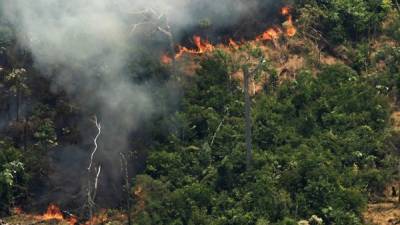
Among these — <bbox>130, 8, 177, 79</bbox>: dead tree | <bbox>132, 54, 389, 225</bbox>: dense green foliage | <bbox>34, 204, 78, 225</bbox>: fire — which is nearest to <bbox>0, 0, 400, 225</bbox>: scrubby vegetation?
<bbox>132, 54, 389, 225</bbox>: dense green foliage

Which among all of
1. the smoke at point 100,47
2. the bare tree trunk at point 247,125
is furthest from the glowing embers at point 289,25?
the bare tree trunk at point 247,125

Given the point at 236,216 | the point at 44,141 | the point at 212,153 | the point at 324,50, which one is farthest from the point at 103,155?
the point at 324,50

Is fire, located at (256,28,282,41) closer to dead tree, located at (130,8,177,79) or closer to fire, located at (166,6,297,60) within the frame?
fire, located at (166,6,297,60)

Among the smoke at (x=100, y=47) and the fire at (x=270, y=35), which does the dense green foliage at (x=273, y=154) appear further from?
the fire at (x=270, y=35)

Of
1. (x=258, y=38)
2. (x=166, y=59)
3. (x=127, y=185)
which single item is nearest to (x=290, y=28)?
(x=258, y=38)

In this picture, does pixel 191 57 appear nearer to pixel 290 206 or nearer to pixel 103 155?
pixel 103 155
